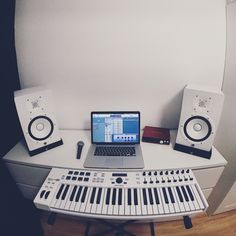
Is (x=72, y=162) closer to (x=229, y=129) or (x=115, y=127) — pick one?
(x=115, y=127)

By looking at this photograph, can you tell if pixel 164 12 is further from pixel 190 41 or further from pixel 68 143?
pixel 68 143

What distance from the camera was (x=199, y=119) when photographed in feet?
4.57

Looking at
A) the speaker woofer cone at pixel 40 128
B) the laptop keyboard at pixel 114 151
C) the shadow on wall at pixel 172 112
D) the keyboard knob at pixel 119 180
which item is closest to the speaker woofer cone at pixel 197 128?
the shadow on wall at pixel 172 112

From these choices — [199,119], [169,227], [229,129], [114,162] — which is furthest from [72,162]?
[229,129]

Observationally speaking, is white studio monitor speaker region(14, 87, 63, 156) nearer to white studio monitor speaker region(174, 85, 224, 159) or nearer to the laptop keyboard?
the laptop keyboard

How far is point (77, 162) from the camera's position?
1407 mm

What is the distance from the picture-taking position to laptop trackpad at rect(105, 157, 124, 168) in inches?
54.0

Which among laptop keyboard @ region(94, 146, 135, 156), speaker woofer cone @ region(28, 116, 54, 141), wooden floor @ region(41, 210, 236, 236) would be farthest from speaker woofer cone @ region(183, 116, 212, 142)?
speaker woofer cone @ region(28, 116, 54, 141)

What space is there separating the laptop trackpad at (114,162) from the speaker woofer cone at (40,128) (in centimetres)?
49

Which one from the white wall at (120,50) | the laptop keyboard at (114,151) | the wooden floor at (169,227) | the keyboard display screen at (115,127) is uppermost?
the white wall at (120,50)

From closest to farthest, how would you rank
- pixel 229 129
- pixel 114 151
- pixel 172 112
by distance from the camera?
pixel 114 151, pixel 229 129, pixel 172 112

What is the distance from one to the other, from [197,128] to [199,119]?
0.24 feet

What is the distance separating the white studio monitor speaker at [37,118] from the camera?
4.46 ft

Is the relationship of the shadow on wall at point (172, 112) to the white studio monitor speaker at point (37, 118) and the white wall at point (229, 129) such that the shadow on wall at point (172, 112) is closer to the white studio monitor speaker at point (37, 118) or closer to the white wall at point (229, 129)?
the white wall at point (229, 129)
